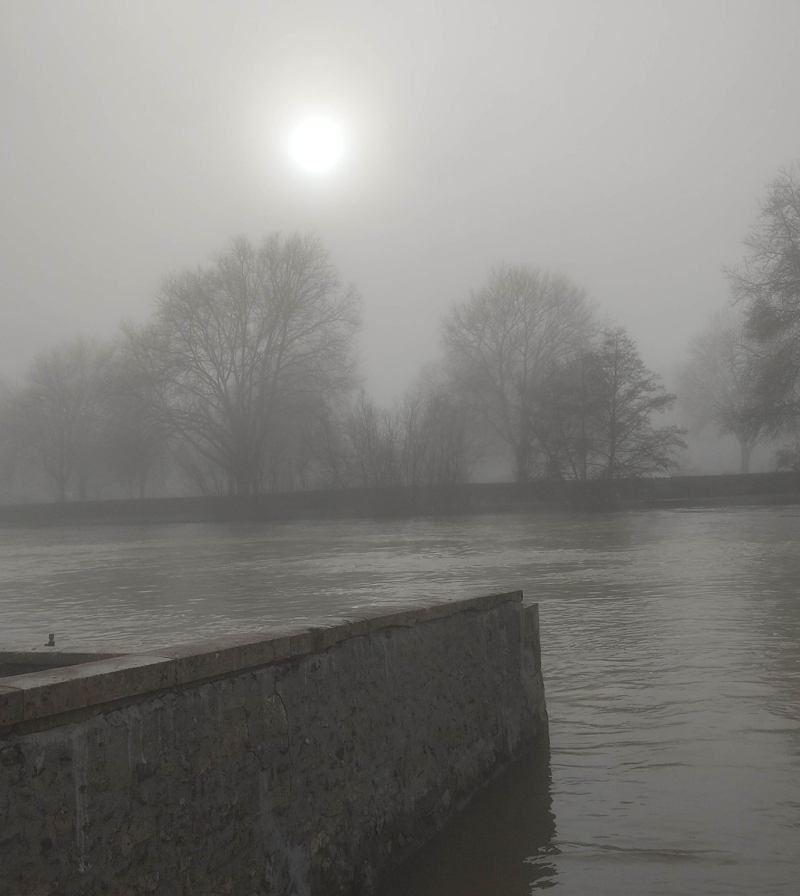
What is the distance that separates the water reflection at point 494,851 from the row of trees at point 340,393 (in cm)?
3801

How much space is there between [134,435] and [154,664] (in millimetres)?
48297

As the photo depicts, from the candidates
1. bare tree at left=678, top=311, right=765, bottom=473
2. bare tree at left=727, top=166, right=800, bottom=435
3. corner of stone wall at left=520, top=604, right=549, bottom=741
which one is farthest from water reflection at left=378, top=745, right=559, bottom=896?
bare tree at left=678, top=311, right=765, bottom=473

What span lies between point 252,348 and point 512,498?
52.7ft

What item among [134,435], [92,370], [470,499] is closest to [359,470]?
[470,499]

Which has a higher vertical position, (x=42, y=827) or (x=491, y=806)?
(x=42, y=827)

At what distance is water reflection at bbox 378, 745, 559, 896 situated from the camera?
12.6 ft

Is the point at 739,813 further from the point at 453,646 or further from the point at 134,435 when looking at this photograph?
the point at 134,435

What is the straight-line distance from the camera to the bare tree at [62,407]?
6706cm

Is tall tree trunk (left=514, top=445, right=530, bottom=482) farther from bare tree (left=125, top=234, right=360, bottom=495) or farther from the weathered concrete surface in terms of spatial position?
the weathered concrete surface

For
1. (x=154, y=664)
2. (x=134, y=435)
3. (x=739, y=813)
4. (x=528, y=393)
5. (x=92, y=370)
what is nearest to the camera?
(x=154, y=664)

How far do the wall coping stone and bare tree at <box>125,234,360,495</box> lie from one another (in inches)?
1853

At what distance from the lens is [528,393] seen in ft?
178

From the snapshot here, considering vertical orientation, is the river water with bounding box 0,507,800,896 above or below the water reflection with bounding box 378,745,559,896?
above

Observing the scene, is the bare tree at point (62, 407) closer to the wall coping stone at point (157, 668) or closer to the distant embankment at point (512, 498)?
the distant embankment at point (512, 498)
